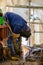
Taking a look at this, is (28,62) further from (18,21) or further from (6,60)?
→ (18,21)

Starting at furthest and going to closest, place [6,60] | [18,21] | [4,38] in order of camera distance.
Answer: [4,38], [18,21], [6,60]

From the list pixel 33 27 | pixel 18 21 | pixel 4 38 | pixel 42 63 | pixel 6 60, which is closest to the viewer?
pixel 42 63

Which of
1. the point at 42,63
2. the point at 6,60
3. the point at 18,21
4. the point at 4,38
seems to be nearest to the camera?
the point at 42,63

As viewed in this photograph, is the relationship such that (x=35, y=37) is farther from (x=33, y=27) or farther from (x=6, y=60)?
(x=6, y=60)

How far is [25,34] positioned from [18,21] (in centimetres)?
28

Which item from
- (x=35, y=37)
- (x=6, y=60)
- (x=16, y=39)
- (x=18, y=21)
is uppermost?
(x=18, y=21)

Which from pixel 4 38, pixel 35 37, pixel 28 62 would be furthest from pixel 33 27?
pixel 28 62

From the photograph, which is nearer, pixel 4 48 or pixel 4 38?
pixel 4 48

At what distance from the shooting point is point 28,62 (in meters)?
3.34

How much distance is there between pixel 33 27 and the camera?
21.3 feet

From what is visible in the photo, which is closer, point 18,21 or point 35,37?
point 18,21

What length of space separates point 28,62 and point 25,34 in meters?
0.66

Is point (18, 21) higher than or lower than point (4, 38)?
Answer: higher

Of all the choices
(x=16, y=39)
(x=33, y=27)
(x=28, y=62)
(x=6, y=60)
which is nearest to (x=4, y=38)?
(x=16, y=39)
